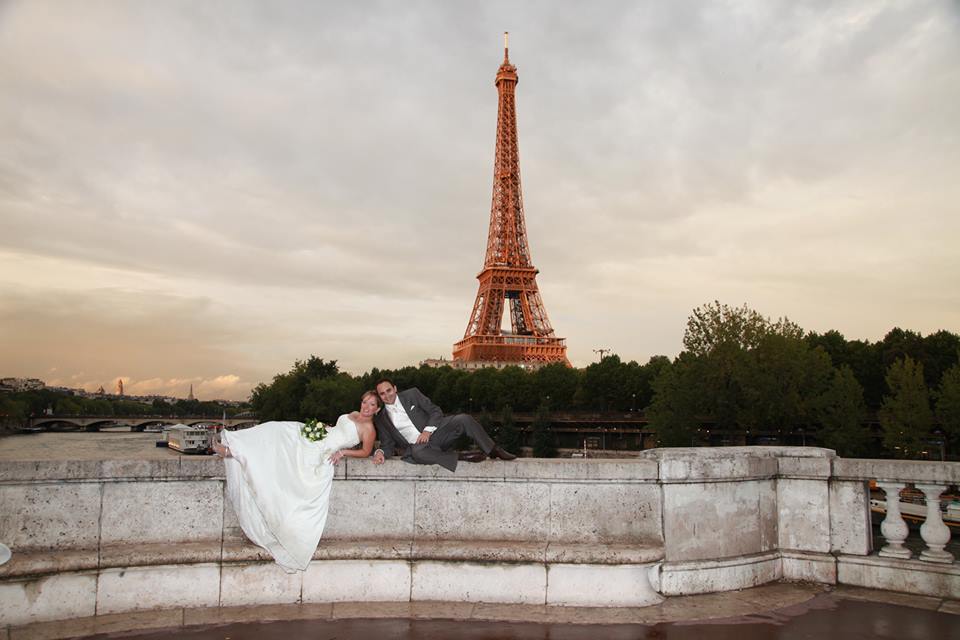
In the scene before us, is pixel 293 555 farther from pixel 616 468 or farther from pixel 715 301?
pixel 715 301

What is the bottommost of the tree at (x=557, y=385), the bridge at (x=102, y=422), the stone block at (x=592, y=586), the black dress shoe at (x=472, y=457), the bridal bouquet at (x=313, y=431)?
the bridge at (x=102, y=422)

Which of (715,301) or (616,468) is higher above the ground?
(715,301)

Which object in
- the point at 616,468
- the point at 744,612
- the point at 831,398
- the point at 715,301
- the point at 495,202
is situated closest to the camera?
the point at 744,612

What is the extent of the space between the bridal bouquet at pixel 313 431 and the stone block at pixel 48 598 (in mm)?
2277

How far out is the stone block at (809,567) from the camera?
26.0ft

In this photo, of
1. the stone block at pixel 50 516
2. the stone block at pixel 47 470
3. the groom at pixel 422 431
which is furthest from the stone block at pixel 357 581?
the stone block at pixel 47 470

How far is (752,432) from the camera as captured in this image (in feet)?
185

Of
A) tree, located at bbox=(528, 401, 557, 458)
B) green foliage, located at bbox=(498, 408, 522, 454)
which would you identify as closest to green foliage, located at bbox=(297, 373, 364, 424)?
green foliage, located at bbox=(498, 408, 522, 454)

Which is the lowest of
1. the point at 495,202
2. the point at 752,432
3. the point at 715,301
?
the point at 752,432

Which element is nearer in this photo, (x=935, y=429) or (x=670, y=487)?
(x=670, y=487)

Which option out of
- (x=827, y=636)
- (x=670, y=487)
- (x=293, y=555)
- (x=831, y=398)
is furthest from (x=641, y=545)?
(x=831, y=398)

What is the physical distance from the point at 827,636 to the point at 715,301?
168 ft

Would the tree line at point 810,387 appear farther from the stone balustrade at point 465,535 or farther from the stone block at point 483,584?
the stone block at point 483,584

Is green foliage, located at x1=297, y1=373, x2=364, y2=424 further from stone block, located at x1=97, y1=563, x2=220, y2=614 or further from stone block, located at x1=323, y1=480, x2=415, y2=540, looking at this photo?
stone block, located at x1=97, y1=563, x2=220, y2=614
